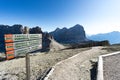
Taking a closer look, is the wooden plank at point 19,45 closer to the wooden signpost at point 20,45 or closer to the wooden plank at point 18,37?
the wooden signpost at point 20,45

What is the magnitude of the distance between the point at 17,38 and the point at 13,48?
0.45 metres

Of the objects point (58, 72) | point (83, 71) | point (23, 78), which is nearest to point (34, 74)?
point (23, 78)

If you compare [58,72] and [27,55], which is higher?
[27,55]

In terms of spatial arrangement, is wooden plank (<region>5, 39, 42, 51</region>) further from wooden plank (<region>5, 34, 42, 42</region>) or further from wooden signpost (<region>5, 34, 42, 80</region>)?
wooden plank (<region>5, 34, 42, 42</region>)

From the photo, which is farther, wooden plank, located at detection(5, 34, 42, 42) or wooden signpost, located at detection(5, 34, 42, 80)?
wooden signpost, located at detection(5, 34, 42, 80)

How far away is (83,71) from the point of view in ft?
29.8

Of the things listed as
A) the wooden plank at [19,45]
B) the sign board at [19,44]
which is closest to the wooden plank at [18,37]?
the sign board at [19,44]

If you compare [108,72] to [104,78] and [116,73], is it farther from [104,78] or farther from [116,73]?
[104,78]

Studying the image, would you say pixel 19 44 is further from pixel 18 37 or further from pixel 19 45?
pixel 18 37

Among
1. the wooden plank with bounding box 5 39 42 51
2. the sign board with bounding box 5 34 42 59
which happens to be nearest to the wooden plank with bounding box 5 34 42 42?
the sign board with bounding box 5 34 42 59

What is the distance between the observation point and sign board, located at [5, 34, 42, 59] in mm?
5297

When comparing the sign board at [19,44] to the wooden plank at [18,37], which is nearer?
the wooden plank at [18,37]

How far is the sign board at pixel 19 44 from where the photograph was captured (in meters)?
5.30

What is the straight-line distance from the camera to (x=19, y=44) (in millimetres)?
5770
